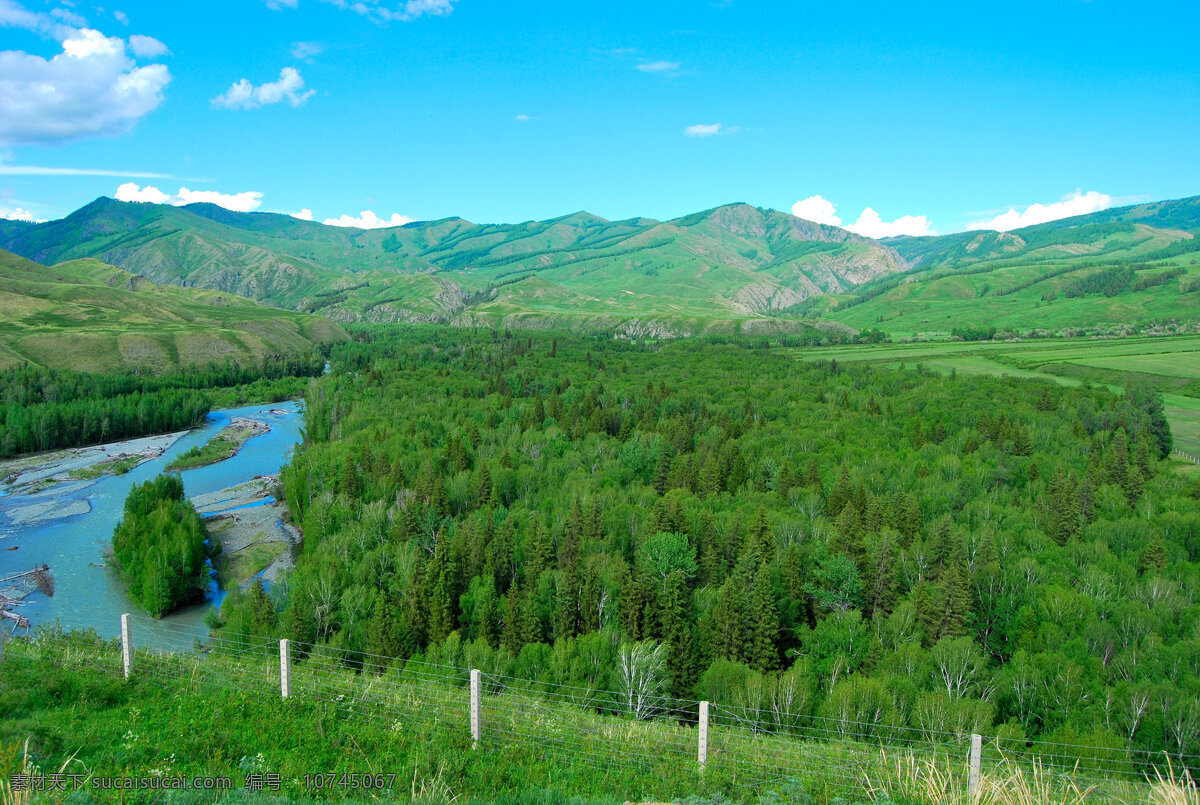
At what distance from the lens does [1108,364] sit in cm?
14738

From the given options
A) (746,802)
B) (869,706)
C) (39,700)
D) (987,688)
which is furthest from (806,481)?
(39,700)

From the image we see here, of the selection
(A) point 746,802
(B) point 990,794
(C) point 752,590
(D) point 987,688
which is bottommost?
(D) point 987,688

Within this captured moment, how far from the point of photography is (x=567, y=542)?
4894 centimetres

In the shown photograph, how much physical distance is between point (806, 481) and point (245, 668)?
56.9m

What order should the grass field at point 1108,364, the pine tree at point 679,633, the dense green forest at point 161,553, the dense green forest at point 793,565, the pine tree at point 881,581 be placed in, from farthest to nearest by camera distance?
the grass field at point 1108,364
the dense green forest at point 161,553
the pine tree at point 881,581
the pine tree at point 679,633
the dense green forest at point 793,565

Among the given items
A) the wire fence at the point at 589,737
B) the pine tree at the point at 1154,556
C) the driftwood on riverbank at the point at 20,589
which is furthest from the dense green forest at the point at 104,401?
the pine tree at the point at 1154,556

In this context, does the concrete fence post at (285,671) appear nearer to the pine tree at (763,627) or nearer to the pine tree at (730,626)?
the pine tree at (730,626)

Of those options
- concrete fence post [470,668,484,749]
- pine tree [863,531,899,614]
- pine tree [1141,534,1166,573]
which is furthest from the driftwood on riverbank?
pine tree [1141,534,1166,573]

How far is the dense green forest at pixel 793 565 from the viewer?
33688mm

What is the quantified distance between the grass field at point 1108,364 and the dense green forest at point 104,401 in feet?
495

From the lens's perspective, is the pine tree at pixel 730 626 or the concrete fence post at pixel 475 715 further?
the pine tree at pixel 730 626

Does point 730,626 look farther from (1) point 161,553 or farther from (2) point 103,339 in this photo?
(2) point 103,339

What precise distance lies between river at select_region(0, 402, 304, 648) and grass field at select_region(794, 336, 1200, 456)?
400 ft

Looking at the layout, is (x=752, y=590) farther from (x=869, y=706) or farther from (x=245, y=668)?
(x=245, y=668)
